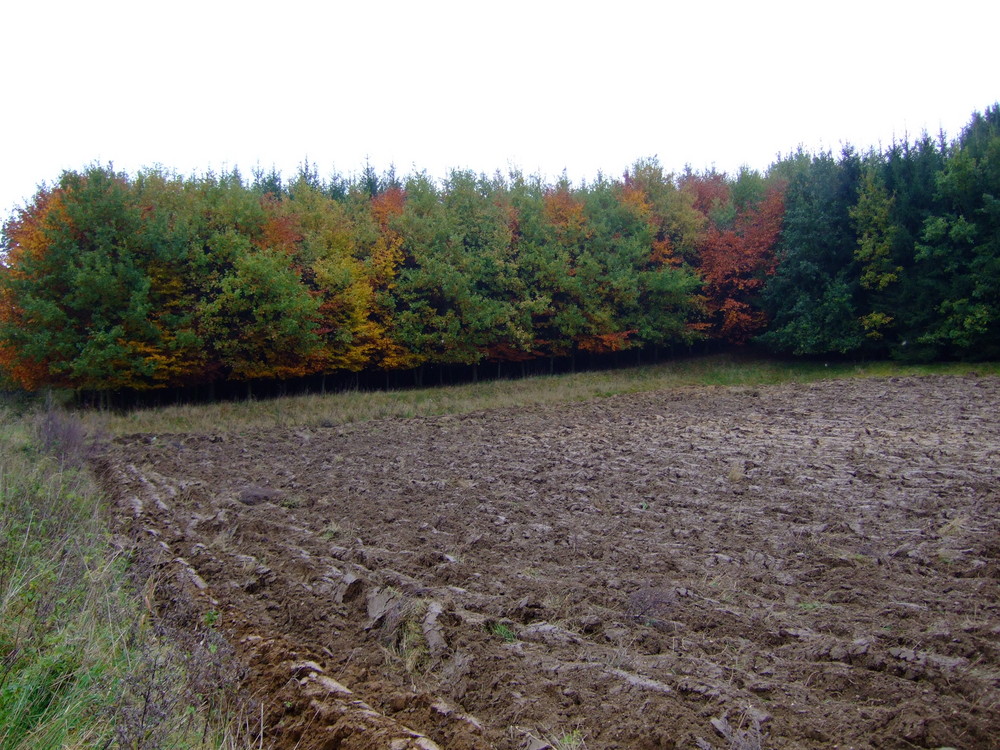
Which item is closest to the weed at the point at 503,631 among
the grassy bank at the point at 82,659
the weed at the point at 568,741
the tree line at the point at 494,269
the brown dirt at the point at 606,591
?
the brown dirt at the point at 606,591

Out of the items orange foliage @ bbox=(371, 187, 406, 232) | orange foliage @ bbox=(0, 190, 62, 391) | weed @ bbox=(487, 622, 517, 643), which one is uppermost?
orange foliage @ bbox=(371, 187, 406, 232)

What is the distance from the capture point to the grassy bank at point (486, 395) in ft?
84.4

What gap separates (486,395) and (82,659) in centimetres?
2895

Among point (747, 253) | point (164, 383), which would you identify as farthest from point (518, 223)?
point (164, 383)

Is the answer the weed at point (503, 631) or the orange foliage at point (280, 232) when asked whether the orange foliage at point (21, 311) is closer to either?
the orange foliage at point (280, 232)

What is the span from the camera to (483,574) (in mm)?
8336

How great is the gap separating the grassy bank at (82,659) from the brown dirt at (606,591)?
1.97ft

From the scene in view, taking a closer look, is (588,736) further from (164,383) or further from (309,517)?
(164,383)

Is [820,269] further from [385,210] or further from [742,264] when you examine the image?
[385,210]

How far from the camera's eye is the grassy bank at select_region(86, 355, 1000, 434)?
25.7 metres

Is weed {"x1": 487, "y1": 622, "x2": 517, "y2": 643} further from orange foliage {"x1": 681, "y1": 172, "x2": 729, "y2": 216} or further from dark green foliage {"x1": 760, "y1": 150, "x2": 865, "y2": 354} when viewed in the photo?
orange foliage {"x1": 681, "y1": 172, "x2": 729, "y2": 216}

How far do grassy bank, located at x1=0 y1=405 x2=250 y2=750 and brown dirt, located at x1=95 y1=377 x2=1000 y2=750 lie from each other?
60 centimetres

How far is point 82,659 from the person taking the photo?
5.38 metres

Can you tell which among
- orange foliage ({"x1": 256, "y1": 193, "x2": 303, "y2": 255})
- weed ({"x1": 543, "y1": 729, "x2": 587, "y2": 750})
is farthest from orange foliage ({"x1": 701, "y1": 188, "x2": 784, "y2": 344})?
weed ({"x1": 543, "y1": 729, "x2": 587, "y2": 750})
